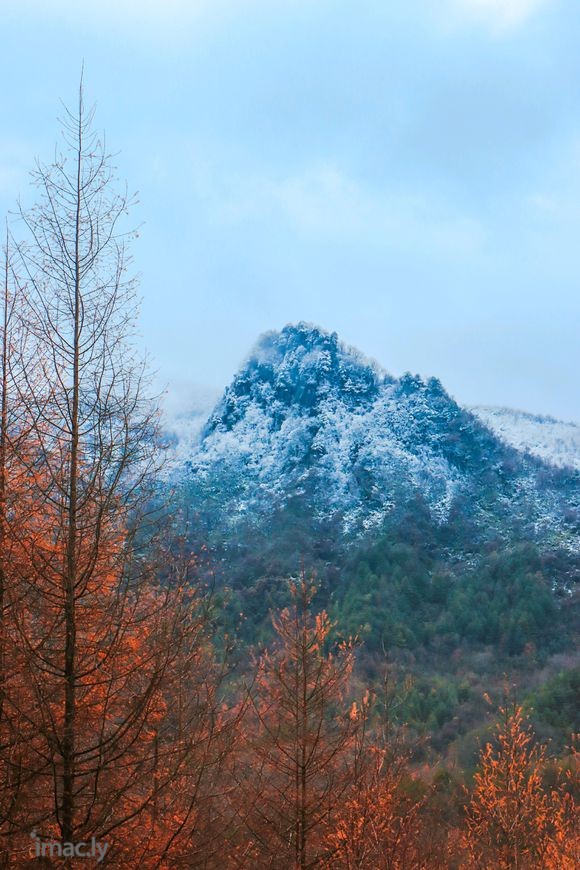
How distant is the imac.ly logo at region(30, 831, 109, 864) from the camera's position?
5.78 metres

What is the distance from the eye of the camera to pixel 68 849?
5.78 meters

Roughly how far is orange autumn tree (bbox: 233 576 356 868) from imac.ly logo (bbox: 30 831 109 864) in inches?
189

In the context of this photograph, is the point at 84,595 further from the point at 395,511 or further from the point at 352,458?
the point at 352,458

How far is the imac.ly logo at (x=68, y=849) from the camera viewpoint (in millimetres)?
5777

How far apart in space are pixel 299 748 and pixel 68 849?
20.5 feet

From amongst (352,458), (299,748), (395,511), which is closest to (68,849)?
(299,748)

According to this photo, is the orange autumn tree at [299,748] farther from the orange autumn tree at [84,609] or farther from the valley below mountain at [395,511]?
the valley below mountain at [395,511]

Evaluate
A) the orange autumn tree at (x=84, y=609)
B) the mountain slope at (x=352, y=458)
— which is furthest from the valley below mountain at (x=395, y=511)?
the orange autumn tree at (x=84, y=609)

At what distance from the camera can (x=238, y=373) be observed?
13050 cm

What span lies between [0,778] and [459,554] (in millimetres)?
99591

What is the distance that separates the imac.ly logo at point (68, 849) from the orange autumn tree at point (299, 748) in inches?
189

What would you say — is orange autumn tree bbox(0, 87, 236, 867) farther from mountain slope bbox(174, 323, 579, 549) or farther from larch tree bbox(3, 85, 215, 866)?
mountain slope bbox(174, 323, 579, 549)

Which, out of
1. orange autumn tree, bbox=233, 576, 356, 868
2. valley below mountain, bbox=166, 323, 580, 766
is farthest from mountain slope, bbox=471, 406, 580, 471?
orange autumn tree, bbox=233, 576, 356, 868

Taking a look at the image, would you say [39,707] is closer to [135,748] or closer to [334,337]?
[135,748]
